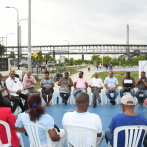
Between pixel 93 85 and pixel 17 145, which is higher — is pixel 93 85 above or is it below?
above

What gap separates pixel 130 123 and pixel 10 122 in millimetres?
1777

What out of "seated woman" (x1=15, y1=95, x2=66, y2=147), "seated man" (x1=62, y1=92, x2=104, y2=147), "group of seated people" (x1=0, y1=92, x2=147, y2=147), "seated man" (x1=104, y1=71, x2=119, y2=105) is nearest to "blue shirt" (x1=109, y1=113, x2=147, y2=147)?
"group of seated people" (x1=0, y1=92, x2=147, y2=147)

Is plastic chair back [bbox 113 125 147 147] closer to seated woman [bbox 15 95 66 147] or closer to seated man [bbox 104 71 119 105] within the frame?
seated woman [bbox 15 95 66 147]

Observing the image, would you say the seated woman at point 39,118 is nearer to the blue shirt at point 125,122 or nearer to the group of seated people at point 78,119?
the group of seated people at point 78,119

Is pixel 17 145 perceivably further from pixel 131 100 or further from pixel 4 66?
pixel 4 66

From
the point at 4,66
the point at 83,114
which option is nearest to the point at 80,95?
the point at 83,114

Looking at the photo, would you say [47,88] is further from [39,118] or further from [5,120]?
[39,118]

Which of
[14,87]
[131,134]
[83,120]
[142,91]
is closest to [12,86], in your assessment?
[14,87]

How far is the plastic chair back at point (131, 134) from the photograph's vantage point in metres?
2.33

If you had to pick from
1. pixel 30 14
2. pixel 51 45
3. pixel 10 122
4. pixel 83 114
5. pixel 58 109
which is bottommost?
pixel 58 109

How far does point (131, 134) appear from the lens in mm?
2367

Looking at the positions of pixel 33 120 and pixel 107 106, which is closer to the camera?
pixel 33 120

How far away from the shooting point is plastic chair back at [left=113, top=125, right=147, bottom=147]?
2330 mm

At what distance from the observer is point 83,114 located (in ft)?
8.23
